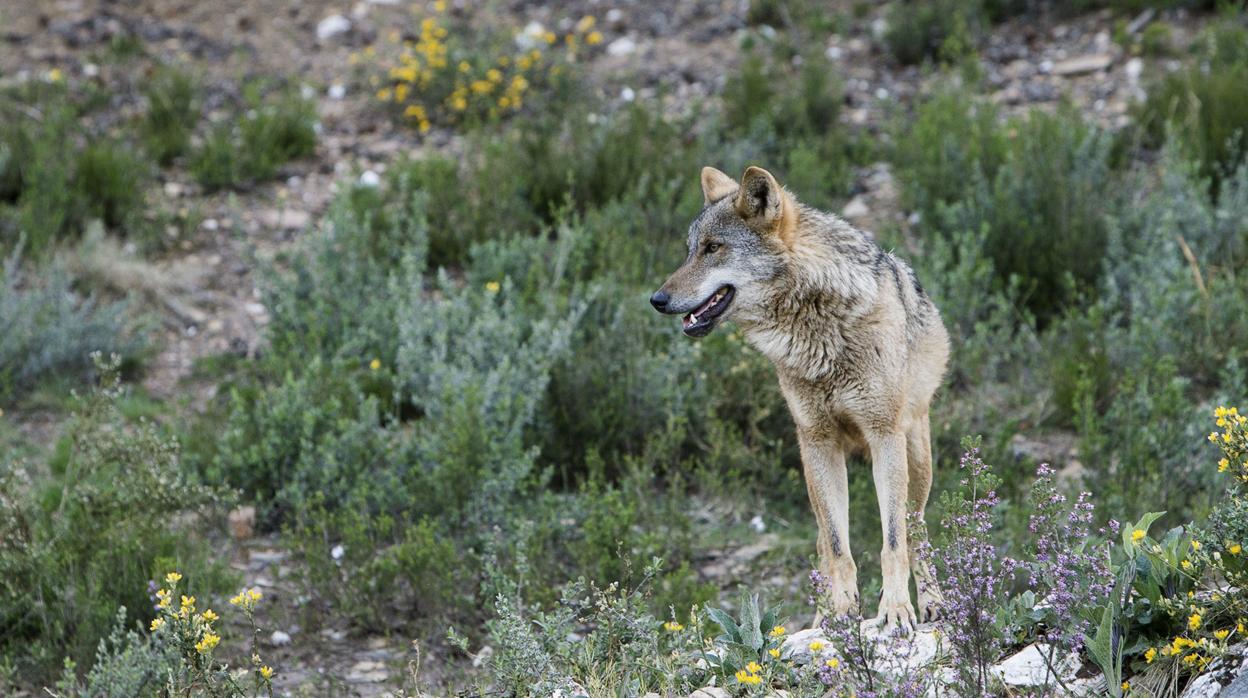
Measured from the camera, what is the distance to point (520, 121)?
10570 millimetres

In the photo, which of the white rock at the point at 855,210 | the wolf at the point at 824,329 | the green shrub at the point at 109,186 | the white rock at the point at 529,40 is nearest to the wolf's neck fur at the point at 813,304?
the wolf at the point at 824,329

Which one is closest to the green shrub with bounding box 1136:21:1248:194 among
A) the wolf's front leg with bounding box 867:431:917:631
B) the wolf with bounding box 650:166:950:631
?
the wolf with bounding box 650:166:950:631

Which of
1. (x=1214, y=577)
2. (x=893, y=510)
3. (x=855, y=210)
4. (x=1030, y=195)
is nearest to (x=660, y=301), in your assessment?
(x=893, y=510)

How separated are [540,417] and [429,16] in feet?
21.3

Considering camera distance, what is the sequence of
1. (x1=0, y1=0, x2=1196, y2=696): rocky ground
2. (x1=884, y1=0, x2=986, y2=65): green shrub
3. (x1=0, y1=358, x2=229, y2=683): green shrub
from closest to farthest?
1. (x1=0, y1=358, x2=229, y2=683): green shrub
2. (x1=0, y1=0, x2=1196, y2=696): rocky ground
3. (x1=884, y1=0, x2=986, y2=65): green shrub

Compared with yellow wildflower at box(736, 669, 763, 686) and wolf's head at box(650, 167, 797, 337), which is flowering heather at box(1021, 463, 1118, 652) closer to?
Result: yellow wildflower at box(736, 669, 763, 686)

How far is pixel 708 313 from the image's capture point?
5.49 metres

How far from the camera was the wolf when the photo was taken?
535 centimetres

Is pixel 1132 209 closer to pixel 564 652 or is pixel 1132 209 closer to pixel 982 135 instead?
pixel 982 135

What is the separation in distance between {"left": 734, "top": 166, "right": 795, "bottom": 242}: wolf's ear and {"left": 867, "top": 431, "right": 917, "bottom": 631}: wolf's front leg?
3.05 ft

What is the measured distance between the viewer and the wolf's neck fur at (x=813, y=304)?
17.7 ft

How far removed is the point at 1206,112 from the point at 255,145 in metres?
7.26

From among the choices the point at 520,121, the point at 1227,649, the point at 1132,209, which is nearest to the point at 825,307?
the point at 1227,649

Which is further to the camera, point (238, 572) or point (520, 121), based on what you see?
point (520, 121)
